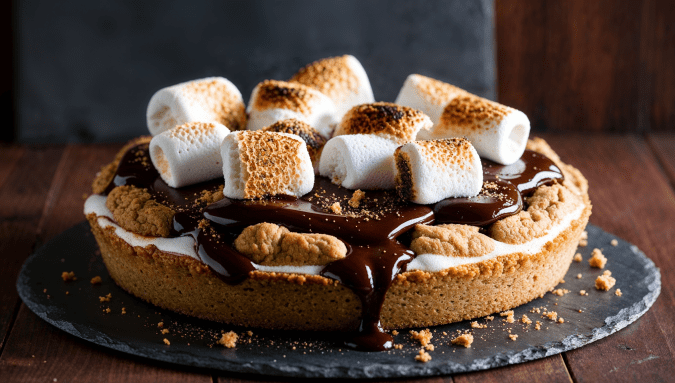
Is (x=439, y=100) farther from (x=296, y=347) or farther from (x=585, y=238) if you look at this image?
(x=296, y=347)

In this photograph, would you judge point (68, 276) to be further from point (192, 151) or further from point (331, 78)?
point (331, 78)

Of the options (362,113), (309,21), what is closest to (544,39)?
(309,21)

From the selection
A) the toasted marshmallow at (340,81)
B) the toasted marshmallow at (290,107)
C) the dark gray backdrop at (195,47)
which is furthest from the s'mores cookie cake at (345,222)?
the dark gray backdrop at (195,47)

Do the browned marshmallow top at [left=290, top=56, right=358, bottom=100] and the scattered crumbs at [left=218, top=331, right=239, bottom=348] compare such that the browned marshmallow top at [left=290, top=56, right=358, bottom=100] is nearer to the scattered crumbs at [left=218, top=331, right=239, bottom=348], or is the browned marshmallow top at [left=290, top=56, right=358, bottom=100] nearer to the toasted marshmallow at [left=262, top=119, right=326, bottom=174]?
the toasted marshmallow at [left=262, top=119, right=326, bottom=174]

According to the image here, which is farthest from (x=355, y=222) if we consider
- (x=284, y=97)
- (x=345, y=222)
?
(x=284, y=97)

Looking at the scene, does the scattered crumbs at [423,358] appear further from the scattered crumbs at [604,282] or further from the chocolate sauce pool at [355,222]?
the scattered crumbs at [604,282]

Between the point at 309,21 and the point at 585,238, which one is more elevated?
the point at 309,21
